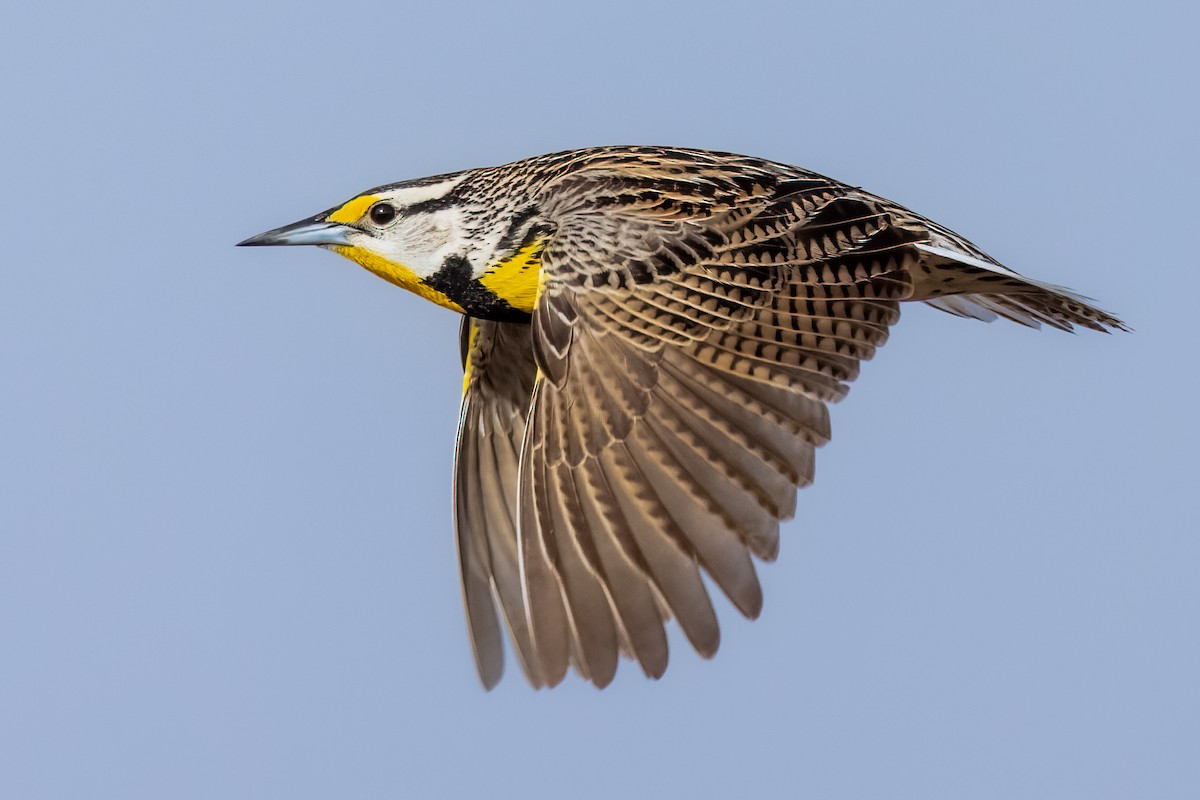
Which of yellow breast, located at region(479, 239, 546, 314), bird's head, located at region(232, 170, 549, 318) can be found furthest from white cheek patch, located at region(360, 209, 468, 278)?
yellow breast, located at region(479, 239, 546, 314)

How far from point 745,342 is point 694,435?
224 mm

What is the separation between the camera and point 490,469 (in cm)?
379

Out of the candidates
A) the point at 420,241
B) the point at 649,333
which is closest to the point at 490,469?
the point at 420,241

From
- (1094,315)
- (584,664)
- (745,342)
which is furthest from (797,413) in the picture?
(1094,315)

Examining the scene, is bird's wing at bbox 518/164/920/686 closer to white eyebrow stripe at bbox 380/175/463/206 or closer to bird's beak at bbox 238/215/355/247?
white eyebrow stripe at bbox 380/175/463/206

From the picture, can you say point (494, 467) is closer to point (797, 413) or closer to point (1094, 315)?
point (797, 413)

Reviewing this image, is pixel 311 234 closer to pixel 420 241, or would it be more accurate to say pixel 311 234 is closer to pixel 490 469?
pixel 420 241

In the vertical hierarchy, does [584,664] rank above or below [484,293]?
below

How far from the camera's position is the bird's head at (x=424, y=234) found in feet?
11.1

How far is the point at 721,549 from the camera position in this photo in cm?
281

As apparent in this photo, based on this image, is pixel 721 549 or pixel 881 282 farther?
pixel 881 282

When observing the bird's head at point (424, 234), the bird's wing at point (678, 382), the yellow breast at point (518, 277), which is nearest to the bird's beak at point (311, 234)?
the bird's head at point (424, 234)

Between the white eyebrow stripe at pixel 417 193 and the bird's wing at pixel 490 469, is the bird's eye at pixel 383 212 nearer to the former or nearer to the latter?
the white eyebrow stripe at pixel 417 193

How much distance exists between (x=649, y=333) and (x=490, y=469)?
2.90 feet
